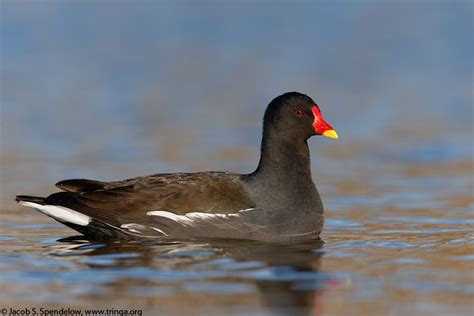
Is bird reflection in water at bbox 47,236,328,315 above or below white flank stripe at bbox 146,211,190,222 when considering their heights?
below

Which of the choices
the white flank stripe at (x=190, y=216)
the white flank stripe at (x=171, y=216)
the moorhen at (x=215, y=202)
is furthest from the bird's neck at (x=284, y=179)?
the white flank stripe at (x=171, y=216)

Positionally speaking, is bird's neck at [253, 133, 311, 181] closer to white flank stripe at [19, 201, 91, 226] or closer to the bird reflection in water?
the bird reflection in water

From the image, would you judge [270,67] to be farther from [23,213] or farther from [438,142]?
[23,213]

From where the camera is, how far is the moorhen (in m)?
8.85

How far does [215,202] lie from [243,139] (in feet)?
22.6

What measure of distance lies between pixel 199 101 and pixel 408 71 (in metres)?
5.46

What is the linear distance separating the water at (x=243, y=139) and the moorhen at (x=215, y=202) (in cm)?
17

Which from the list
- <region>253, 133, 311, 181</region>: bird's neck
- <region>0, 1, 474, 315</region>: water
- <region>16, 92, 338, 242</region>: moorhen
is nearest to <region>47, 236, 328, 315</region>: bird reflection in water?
<region>0, 1, 474, 315</region>: water

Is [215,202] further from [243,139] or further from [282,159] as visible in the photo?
[243,139]

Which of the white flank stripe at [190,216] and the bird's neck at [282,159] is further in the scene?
the bird's neck at [282,159]

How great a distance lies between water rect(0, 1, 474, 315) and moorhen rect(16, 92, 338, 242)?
17 cm

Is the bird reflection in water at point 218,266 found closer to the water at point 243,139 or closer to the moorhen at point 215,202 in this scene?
the water at point 243,139

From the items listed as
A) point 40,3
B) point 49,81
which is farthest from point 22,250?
point 40,3

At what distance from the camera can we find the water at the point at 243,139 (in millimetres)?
7160
